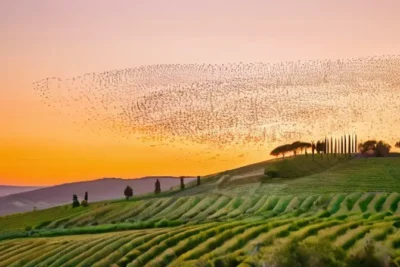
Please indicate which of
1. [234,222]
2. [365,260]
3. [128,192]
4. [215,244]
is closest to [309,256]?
[365,260]

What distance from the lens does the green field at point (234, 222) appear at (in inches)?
1403

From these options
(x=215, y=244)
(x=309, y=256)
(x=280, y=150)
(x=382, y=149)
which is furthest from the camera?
(x=382, y=149)

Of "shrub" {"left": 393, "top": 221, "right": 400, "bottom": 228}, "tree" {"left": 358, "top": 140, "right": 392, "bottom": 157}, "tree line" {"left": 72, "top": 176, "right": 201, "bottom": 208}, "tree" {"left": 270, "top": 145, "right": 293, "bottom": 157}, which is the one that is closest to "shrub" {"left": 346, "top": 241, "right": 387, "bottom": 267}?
"shrub" {"left": 393, "top": 221, "right": 400, "bottom": 228}

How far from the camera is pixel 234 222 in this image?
46031 millimetres

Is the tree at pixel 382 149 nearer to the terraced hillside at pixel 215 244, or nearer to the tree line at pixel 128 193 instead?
the tree line at pixel 128 193

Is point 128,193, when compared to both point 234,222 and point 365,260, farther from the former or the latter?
point 365,260

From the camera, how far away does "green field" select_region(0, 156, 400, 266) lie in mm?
35625

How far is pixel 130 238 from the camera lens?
143ft

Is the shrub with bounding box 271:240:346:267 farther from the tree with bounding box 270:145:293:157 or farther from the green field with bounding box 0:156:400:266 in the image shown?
the tree with bounding box 270:145:293:157

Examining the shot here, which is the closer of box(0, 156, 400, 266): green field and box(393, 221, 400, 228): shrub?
box(0, 156, 400, 266): green field

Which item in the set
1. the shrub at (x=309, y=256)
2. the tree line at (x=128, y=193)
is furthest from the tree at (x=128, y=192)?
the shrub at (x=309, y=256)

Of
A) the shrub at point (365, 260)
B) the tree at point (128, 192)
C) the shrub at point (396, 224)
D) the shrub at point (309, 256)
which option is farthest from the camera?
the tree at point (128, 192)

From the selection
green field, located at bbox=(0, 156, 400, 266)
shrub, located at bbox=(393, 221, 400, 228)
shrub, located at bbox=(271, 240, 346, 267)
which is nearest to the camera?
shrub, located at bbox=(271, 240, 346, 267)

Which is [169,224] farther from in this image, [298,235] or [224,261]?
[224,261]
